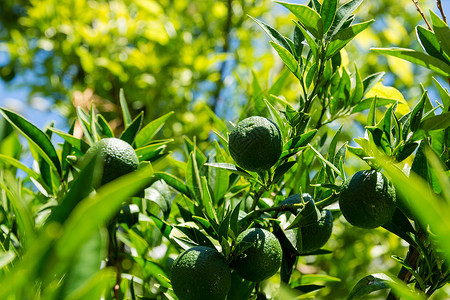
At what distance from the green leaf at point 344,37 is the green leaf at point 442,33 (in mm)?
96

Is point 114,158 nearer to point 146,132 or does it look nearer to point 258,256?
point 146,132

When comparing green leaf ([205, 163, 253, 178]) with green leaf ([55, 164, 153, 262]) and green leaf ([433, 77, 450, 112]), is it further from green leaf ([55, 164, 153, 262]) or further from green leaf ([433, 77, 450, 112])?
green leaf ([55, 164, 153, 262])

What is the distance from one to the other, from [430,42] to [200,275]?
0.50m

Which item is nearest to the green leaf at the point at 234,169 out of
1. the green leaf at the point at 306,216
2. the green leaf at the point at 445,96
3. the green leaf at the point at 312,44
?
the green leaf at the point at 306,216

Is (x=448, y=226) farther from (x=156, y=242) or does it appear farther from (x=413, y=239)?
(x=156, y=242)

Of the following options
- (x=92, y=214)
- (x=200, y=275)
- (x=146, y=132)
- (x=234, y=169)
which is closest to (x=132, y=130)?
(x=146, y=132)

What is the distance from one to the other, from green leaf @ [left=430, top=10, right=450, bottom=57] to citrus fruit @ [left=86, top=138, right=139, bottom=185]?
53cm

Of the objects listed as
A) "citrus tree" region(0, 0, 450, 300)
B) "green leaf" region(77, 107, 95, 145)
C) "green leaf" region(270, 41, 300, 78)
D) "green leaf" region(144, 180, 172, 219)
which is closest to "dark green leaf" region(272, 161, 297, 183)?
"citrus tree" region(0, 0, 450, 300)

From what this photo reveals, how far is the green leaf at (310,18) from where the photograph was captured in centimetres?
73

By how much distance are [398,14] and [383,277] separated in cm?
216

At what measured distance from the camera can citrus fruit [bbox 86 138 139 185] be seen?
0.84 meters

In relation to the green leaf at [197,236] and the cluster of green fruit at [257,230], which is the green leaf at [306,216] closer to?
the cluster of green fruit at [257,230]

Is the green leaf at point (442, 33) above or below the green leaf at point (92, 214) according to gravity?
above

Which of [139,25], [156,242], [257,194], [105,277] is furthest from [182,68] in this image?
[105,277]
